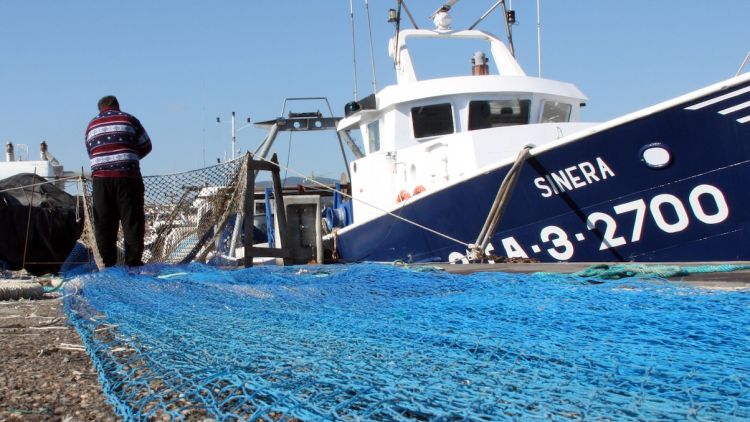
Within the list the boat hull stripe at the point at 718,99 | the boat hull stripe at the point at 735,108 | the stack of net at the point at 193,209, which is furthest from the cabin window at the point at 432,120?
the boat hull stripe at the point at 735,108

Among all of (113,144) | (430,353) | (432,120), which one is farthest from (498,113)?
(430,353)

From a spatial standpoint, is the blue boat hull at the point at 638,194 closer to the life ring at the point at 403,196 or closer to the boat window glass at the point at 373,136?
the life ring at the point at 403,196

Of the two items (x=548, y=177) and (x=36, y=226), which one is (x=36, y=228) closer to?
(x=36, y=226)

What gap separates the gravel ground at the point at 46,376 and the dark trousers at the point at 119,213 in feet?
7.49

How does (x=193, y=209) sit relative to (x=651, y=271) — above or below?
above

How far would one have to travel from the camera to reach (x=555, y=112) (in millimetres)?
9094

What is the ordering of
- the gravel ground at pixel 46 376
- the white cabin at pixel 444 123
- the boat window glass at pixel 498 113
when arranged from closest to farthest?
the gravel ground at pixel 46 376
the white cabin at pixel 444 123
the boat window glass at pixel 498 113

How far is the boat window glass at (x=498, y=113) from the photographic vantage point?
8656 mm

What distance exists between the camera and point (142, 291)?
382 cm

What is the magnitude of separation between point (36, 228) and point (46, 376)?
683 centimetres

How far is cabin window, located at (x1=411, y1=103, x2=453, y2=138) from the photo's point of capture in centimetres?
869

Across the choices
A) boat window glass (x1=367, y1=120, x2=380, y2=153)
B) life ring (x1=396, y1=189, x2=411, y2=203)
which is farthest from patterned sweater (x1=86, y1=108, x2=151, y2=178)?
boat window glass (x1=367, y1=120, x2=380, y2=153)

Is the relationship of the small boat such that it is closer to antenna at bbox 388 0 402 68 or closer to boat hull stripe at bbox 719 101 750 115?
antenna at bbox 388 0 402 68

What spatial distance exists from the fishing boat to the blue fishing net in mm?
2493
